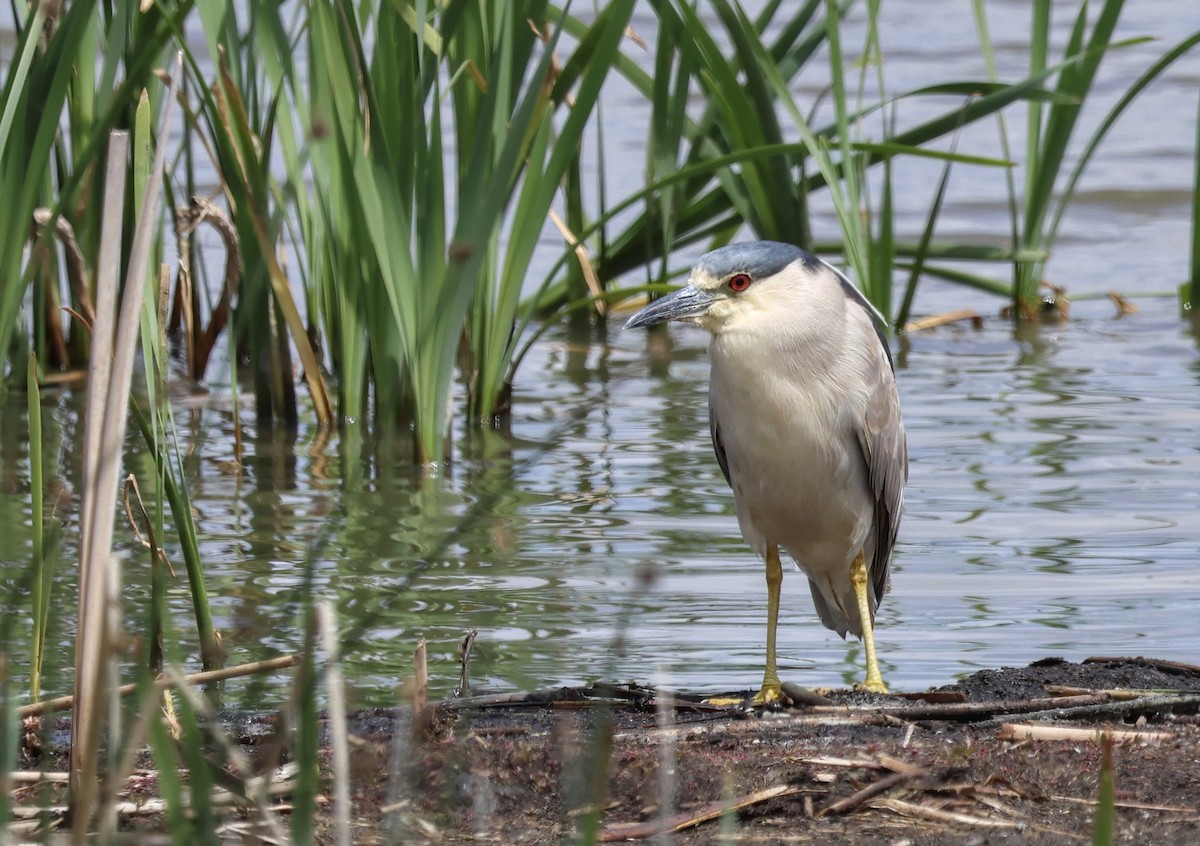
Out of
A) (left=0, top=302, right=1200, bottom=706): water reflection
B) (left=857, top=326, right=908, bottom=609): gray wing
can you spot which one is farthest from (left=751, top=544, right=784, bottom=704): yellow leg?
(left=857, top=326, right=908, bottom=609): gray wing

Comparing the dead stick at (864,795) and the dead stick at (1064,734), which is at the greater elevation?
the dead stick at (1064,734)

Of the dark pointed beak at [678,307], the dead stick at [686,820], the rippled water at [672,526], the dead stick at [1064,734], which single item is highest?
the dark pointed beak at [678,307]

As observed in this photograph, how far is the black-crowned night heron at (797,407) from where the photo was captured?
4191 mm

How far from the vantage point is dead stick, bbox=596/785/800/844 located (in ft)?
9.29

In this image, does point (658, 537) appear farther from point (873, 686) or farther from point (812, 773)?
point (812, 773)

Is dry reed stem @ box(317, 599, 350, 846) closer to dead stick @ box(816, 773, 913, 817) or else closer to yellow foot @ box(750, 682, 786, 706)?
dead stick @ box(816, 773, 913, 817)

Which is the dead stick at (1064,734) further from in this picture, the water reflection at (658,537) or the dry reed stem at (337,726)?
the dry reed stem at (337,726)

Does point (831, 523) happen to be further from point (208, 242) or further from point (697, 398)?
point (208, 242)

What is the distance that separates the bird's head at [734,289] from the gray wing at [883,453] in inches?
13.8

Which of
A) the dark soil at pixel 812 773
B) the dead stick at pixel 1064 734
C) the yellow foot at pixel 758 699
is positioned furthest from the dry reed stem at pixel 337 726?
the yellow foot at pixel 758 699

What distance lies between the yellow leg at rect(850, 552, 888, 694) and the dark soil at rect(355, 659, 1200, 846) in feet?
1.79

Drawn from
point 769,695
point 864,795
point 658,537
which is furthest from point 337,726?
point 658,537

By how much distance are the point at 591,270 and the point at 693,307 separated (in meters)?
3.11

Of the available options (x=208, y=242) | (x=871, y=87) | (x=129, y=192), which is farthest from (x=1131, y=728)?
(x=871, y=87)
